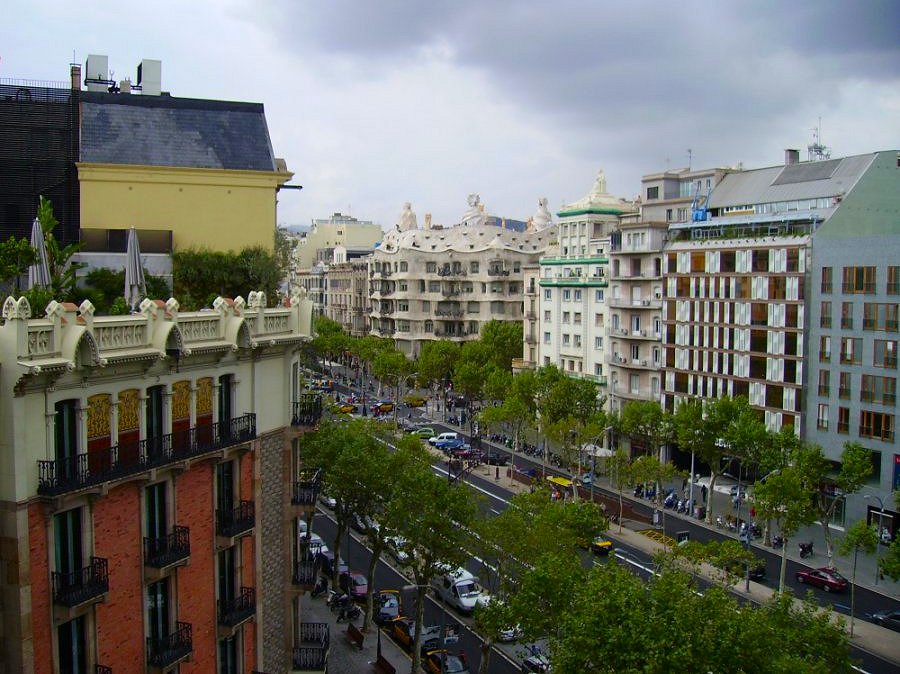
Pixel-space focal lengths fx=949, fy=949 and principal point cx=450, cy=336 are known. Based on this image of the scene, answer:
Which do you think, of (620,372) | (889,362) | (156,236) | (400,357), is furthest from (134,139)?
(400,357)

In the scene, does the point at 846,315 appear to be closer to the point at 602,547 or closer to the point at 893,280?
the point at 893,280

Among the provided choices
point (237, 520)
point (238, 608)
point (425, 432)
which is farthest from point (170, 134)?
point (425, 432)

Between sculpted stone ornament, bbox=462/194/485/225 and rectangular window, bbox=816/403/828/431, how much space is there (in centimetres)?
8917

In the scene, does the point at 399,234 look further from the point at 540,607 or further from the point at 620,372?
the point at 540,607

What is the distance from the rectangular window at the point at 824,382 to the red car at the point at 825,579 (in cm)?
1529

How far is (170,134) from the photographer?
40656mm

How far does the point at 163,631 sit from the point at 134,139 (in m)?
21.9

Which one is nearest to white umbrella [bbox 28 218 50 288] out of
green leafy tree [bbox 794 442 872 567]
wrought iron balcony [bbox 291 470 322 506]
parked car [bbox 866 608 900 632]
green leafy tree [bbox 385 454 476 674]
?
wrought iron balcony [bbox 291 470 322 506]

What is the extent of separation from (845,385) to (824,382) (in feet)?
6.08

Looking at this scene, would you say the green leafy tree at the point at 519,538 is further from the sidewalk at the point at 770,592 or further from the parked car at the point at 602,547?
the parked car at the point at 602,547

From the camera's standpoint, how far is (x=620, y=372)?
284 feet

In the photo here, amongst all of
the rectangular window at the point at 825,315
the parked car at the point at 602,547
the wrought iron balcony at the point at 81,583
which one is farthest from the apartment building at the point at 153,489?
the rectangular window at the point at 825,315

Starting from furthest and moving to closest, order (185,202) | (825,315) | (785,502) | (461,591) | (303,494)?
(825,315), (785,502), (461,591), (185,202), (303,494)

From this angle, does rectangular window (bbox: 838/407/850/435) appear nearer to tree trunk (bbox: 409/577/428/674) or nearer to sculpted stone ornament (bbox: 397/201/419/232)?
tree trunk (bbox: 409/577/428/674)
